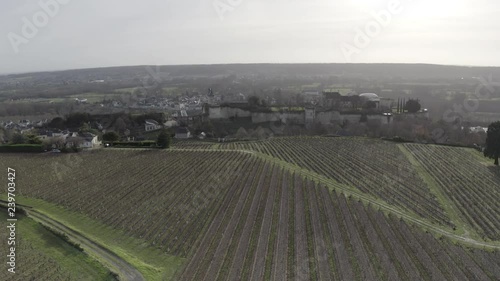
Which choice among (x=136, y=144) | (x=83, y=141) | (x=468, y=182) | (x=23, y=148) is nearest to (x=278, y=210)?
(x=468, y=182)

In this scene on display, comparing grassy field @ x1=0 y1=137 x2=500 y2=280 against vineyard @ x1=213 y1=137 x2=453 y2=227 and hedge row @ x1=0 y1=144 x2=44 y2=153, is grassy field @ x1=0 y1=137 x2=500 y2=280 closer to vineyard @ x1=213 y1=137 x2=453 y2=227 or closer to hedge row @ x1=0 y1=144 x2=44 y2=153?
vineyard @ x1=213 y1=137 x2=453 y2=227

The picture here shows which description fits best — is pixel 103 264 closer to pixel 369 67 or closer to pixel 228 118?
pixel 228 118

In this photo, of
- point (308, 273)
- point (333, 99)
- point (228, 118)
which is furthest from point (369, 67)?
point (308, 273)

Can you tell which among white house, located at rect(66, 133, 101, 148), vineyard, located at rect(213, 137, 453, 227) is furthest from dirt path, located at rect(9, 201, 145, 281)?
white house, located at rect(66, 133, 101, 148)

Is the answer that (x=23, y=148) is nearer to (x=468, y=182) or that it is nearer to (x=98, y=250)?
(x=98, y=250)

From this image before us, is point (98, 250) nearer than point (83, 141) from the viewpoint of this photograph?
Yes
